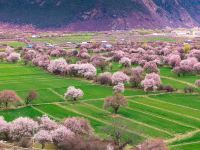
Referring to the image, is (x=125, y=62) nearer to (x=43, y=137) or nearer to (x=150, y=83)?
(x=150, y=83)

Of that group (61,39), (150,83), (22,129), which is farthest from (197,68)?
(61,39)

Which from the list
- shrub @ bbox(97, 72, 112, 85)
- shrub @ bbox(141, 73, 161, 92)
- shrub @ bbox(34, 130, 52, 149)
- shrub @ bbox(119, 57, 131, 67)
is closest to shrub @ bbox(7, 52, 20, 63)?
shrub @ bbox(119, 57, 131, 67)

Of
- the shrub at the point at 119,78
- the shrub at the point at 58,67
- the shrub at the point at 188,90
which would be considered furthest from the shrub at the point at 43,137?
the shrub at the point at 58,67

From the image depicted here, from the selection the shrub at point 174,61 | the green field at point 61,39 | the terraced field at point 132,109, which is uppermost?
the shrub at point 174,61

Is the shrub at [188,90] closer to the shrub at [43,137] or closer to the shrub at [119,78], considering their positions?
the shrub at [119,78]

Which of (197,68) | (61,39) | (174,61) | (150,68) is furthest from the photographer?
(61,39)

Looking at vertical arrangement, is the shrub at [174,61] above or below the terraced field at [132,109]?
Answer: above

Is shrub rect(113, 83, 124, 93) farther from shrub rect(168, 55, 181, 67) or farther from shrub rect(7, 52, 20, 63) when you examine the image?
shrub rect(7, 52, 20, 63)

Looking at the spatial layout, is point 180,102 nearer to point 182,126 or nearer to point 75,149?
point 182,126

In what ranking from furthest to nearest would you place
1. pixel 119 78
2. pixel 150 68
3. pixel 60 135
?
pixel 150 68 < pixel 119 78 < pixel 60 135
